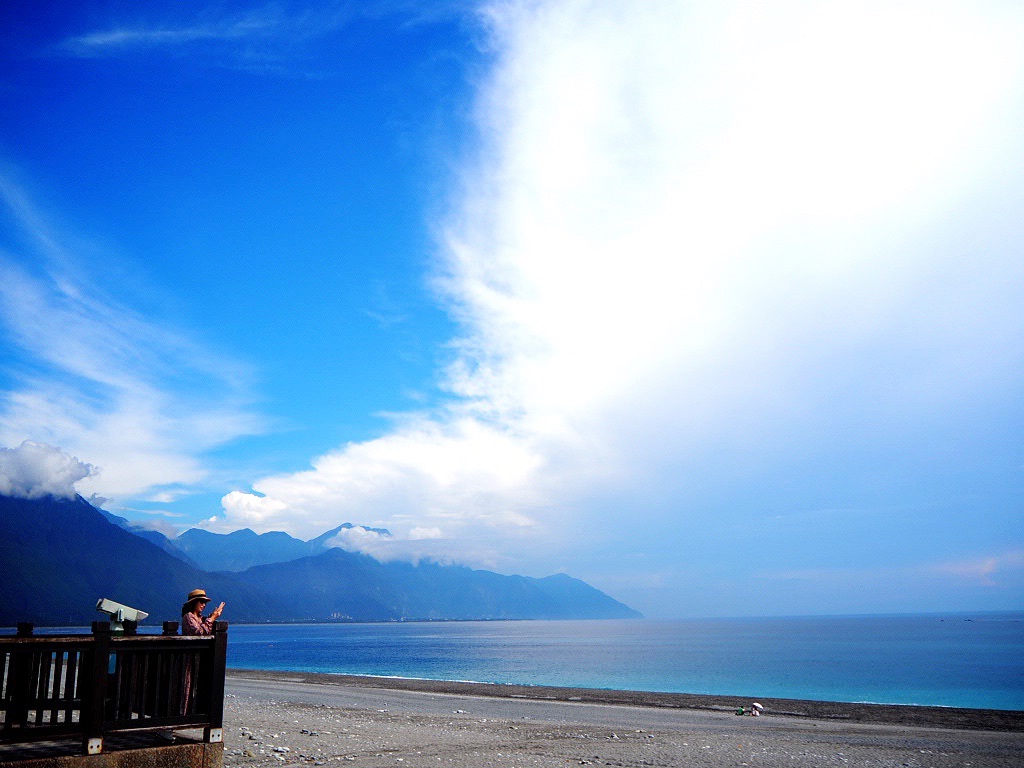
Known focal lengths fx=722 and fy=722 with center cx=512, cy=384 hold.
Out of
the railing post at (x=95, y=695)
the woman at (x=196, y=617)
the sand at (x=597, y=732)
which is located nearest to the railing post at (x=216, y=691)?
the woman at (x=196, y=617)

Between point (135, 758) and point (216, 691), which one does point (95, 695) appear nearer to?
point (135, 758)

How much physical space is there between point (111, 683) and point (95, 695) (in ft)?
1.00

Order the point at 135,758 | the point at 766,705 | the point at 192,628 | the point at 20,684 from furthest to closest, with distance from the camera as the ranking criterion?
1. the point at 766,705
2. the point at 192,628
3. the point at 20,684
4. the point at 135,758

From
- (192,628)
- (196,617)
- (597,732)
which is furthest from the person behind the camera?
(597,732)

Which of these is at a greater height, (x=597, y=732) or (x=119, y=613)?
(x=119, y=613)

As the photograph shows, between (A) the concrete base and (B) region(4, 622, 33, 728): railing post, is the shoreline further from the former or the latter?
(B) region(4, 622, 33, 728): railing post

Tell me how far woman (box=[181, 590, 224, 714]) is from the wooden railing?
0.04 feet

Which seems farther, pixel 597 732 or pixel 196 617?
pixel 597 732

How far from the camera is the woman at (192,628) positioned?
30.9ft

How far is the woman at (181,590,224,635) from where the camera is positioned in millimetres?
10586

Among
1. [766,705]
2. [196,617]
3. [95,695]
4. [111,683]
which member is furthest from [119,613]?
[766,705]

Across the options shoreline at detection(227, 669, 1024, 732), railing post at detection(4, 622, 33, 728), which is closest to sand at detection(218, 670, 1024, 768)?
shoreline at detection(227, 669, 1024, 732)

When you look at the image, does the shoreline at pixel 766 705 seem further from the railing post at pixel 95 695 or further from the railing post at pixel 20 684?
the railing post at pixel 20 684

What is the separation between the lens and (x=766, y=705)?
3816 centimetres
